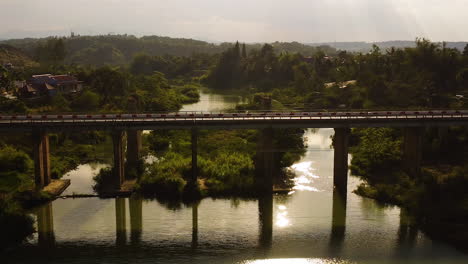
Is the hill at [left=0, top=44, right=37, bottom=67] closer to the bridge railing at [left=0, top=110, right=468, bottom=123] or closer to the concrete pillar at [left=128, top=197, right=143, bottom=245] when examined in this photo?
the bridge railing at [left=0, top=110, right=468, bottom=123]

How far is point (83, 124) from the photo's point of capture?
5522 cm

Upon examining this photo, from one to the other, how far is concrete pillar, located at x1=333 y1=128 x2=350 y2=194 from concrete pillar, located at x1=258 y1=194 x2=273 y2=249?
8.50 meters

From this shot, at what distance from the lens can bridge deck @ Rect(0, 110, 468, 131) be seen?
181 ft

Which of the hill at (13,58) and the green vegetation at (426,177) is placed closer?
the green vegetation at (426,177)

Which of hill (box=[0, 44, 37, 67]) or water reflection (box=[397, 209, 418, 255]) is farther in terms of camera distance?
hill (box=[0, 44, 37, 67])

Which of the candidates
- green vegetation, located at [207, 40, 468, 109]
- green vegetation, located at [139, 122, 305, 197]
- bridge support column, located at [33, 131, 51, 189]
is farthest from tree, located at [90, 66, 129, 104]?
bridge support column, located at [33, 131, 51, 189]

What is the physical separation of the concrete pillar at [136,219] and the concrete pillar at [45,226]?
7407mm

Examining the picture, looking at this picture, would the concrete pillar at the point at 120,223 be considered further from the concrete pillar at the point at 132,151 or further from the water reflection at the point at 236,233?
the concrete pillar at the point at 132,151

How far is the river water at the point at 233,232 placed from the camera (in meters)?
41.7

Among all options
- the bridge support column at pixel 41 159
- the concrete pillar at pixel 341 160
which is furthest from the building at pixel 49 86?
the concrete pillar at pixel 341 160

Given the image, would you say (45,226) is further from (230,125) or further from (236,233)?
(230,125)

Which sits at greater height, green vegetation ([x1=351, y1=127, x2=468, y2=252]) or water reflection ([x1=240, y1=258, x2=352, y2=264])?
green vegetation ([x1=351, y1=127, x2=468, y2=252])

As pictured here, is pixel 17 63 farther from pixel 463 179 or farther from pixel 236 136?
pixel 463 179

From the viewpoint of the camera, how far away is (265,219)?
49.6 metres
